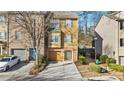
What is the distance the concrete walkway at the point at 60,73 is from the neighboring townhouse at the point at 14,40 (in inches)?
28.6

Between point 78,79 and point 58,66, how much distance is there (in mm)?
986

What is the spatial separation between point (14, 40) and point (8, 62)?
859 mm

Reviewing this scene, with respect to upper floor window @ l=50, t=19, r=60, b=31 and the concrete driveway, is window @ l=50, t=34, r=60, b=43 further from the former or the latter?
the concrete driveway

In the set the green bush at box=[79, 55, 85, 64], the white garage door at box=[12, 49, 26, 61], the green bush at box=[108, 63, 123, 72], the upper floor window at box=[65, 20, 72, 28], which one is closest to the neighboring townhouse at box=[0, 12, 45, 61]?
the white garage door at box=[12, 49, 26, 61]

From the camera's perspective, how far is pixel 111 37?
467 inches

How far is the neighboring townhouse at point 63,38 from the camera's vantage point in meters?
11.6

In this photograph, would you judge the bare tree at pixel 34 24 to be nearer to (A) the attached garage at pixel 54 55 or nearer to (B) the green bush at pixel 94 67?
(A) the attached garage at pixel 54 55

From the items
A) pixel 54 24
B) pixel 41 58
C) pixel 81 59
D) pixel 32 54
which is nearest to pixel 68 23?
pixel 54 24

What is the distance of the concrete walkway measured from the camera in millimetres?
11195

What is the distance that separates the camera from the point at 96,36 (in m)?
11.8

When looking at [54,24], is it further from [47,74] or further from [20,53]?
[47,74]

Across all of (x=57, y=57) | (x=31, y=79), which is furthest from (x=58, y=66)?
(x=31, y=79)
